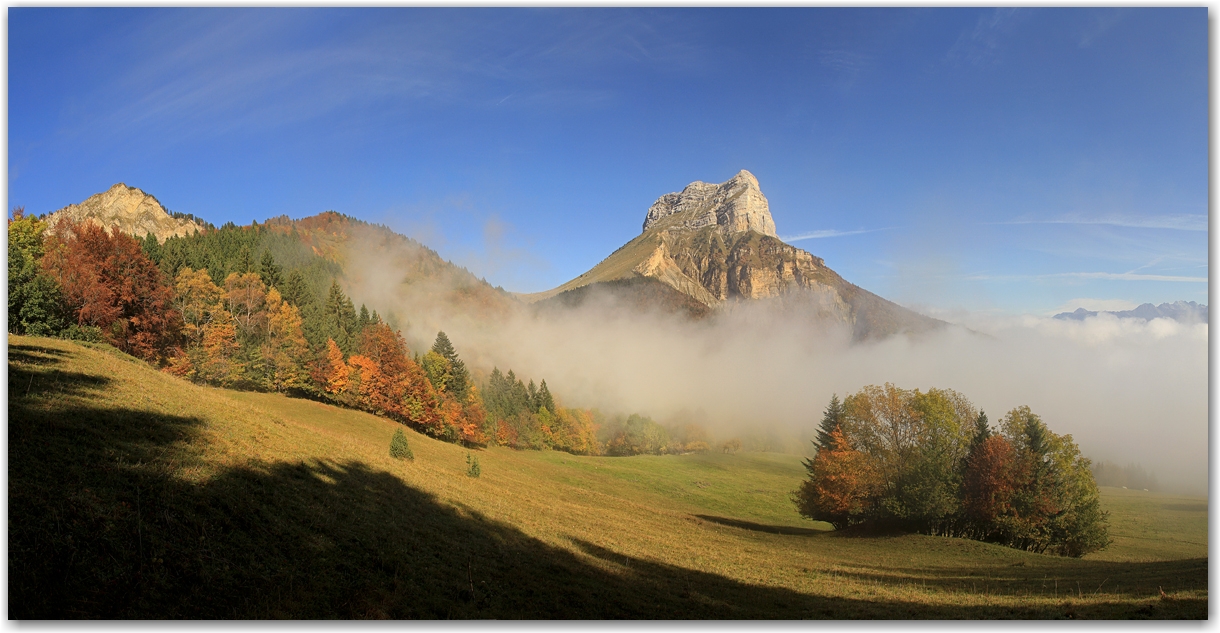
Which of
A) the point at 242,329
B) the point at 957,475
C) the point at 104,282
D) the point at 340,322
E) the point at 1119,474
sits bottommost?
the point at 1119,474

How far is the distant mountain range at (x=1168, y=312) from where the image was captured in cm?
1555

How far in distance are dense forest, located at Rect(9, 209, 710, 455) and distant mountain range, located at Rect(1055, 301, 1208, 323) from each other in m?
37.5

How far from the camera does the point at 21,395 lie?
51.2 feet

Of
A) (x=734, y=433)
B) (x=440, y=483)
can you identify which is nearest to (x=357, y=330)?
(x=440, y=483)

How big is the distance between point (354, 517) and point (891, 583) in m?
21.8

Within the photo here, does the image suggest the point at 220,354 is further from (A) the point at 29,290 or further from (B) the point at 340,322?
(A) the point at 29,290

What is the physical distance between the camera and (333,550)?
14023 millimetres

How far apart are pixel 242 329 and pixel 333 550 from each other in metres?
69.7

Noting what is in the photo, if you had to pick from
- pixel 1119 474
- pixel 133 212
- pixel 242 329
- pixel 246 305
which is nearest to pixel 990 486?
pixel 1119 474

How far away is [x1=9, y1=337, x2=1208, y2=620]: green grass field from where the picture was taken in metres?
10.0

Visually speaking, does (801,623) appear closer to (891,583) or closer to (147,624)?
(891,583)

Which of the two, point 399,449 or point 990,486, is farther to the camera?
point 990,486

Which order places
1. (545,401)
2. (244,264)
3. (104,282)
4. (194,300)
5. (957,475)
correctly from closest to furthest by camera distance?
(104,282) → (957,475) → (194,300) → (244,264) → (545,401)

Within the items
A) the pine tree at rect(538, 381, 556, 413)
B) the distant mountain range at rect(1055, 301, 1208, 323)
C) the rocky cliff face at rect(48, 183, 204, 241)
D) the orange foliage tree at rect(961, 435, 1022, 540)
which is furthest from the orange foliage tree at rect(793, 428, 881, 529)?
the rocky cliff face at rect(48, 183, 204, 241)
